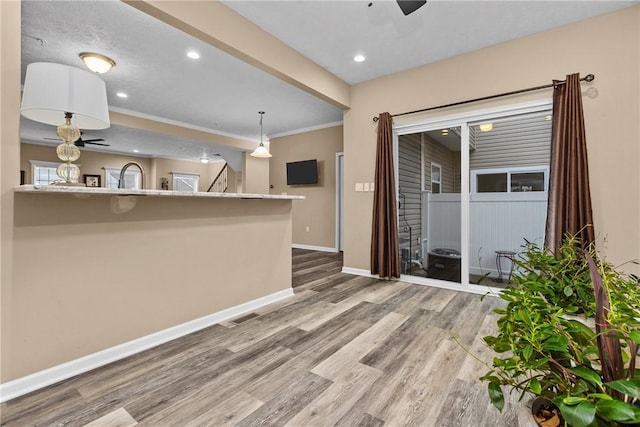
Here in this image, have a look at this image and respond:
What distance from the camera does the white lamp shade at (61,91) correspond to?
1.53 m

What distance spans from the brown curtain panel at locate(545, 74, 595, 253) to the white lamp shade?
3.75 metres

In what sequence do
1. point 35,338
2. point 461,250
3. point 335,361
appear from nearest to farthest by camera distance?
1. point 35,338
2. point 335,361
3. point 461,250

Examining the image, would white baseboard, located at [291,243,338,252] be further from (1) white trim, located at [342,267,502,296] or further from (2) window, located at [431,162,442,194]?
(2) window, located at [431,162,442,194]

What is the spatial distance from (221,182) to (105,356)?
30.5 ft

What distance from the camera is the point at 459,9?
2.67 m

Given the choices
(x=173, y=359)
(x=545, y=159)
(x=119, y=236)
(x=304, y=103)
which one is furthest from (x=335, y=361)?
(x=304, y=103)

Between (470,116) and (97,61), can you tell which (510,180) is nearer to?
(470,116)

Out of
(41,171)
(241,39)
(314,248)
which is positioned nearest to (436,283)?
(314,248)

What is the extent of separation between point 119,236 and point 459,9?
344 cm

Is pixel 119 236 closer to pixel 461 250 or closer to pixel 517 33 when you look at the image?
pixel 461 250

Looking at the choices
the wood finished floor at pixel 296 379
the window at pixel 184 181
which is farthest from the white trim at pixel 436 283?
the window at pixel 184 181

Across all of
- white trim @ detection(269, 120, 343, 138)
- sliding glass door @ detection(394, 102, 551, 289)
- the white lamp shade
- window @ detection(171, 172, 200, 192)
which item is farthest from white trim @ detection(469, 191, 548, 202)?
window @ detection(171, 172, 200, 192)

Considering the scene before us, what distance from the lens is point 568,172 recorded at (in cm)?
269

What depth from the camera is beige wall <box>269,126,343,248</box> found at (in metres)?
6.31
